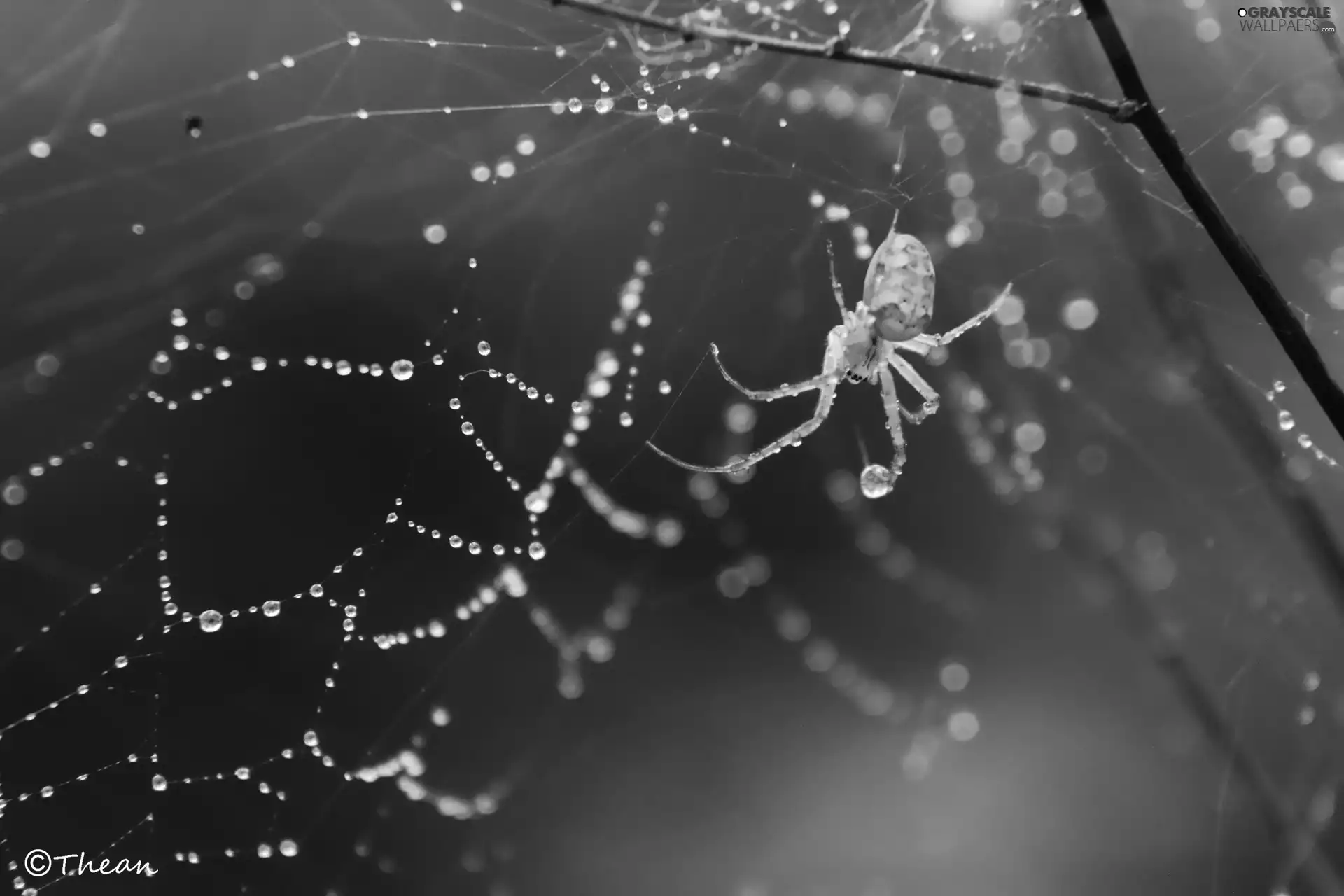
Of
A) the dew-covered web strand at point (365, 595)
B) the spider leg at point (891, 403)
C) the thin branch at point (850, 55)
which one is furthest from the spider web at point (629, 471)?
the thin branch at point (850, 55)

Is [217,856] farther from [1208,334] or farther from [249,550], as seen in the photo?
[1208,334]

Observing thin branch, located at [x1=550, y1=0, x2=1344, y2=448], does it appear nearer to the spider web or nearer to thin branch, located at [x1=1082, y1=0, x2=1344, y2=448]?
thin branch, located at [x1=1082, y1=0, x2=1344, y2=448]

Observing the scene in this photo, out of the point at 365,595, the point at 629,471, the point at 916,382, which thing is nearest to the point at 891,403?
the point at 916,382

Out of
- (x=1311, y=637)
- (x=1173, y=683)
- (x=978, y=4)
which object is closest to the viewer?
(x=978, y=4)

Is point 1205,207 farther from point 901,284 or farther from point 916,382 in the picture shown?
point 916,382

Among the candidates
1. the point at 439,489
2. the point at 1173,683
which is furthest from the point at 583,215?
the point at 1173,683

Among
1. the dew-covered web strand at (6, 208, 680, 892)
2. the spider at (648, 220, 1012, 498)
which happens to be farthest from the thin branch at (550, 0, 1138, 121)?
the dew-covered web strand at (6, 208, 680, 892)
